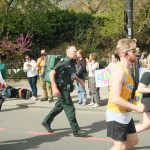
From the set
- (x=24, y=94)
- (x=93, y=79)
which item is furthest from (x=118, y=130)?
(x=24, y=94)

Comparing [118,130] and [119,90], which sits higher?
[119,90]

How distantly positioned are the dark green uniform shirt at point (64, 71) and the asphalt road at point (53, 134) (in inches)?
42.7

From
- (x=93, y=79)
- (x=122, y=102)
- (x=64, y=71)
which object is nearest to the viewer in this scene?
(x=122, y=102)

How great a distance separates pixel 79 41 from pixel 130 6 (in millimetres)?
15794

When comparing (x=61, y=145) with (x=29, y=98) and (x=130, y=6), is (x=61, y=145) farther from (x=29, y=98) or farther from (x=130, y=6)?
(x=29, y=98)

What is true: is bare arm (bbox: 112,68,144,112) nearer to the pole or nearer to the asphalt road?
the asphalt road

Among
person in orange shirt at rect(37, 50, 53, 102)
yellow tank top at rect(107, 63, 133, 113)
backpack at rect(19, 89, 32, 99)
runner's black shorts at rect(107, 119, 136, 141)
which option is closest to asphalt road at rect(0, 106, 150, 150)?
person in orange shirt at rect(37, 50, 53, 102)

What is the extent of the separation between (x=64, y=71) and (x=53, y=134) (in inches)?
55.3

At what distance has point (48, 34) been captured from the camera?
87.6 feet

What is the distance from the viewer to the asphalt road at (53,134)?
27.1ft

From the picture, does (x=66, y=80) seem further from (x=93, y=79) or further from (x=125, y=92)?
(x=93, y=79)

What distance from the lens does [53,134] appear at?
9.38 m

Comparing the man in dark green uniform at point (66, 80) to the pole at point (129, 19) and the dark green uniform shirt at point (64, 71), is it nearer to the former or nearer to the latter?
the dark green uniform shirt at point (64, 71)

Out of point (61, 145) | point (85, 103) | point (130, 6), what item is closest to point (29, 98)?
point (85, 103)
